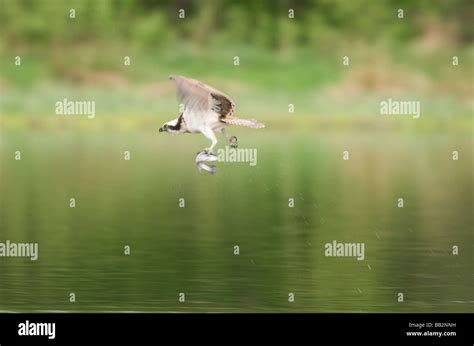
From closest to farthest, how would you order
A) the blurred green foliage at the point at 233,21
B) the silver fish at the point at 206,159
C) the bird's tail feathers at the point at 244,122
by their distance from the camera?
the bird's tail feathers at the point at 244,122 < the silver fish at the point at 206,159 < the blurred green foliage at the point at 233,21

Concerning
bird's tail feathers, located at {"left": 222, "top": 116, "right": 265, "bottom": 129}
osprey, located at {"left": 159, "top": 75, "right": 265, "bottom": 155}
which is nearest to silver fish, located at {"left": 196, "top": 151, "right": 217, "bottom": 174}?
osprey, located at {"left": 159, "top": 75, "right": 265, "bottom": 155}

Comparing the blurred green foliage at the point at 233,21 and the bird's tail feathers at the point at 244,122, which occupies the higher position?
the blurred green foliage at the point at 233,21

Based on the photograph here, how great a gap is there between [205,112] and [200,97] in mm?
271

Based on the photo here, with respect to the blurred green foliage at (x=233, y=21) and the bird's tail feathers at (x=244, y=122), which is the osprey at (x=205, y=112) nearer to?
the bird's tail feathers at (x=244, y=122)

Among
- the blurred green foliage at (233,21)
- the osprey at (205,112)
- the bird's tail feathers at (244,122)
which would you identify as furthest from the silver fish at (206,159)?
the blurred green foliage at (233,21)

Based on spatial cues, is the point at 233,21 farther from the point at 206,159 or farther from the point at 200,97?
the point at 200,97

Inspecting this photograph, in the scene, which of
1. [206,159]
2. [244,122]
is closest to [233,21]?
[206,159]

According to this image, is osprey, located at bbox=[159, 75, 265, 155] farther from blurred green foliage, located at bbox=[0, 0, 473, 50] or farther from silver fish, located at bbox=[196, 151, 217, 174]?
blurred green foliage, located at bbox=[0, 0, 473, 50]

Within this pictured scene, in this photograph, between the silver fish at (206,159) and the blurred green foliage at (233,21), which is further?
the blurred green foliage at (233,21)

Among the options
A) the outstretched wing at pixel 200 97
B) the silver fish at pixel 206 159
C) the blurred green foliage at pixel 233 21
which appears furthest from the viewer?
the blurred green foliage at pixel 233 21

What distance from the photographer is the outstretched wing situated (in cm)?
1598

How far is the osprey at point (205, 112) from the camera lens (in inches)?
632
